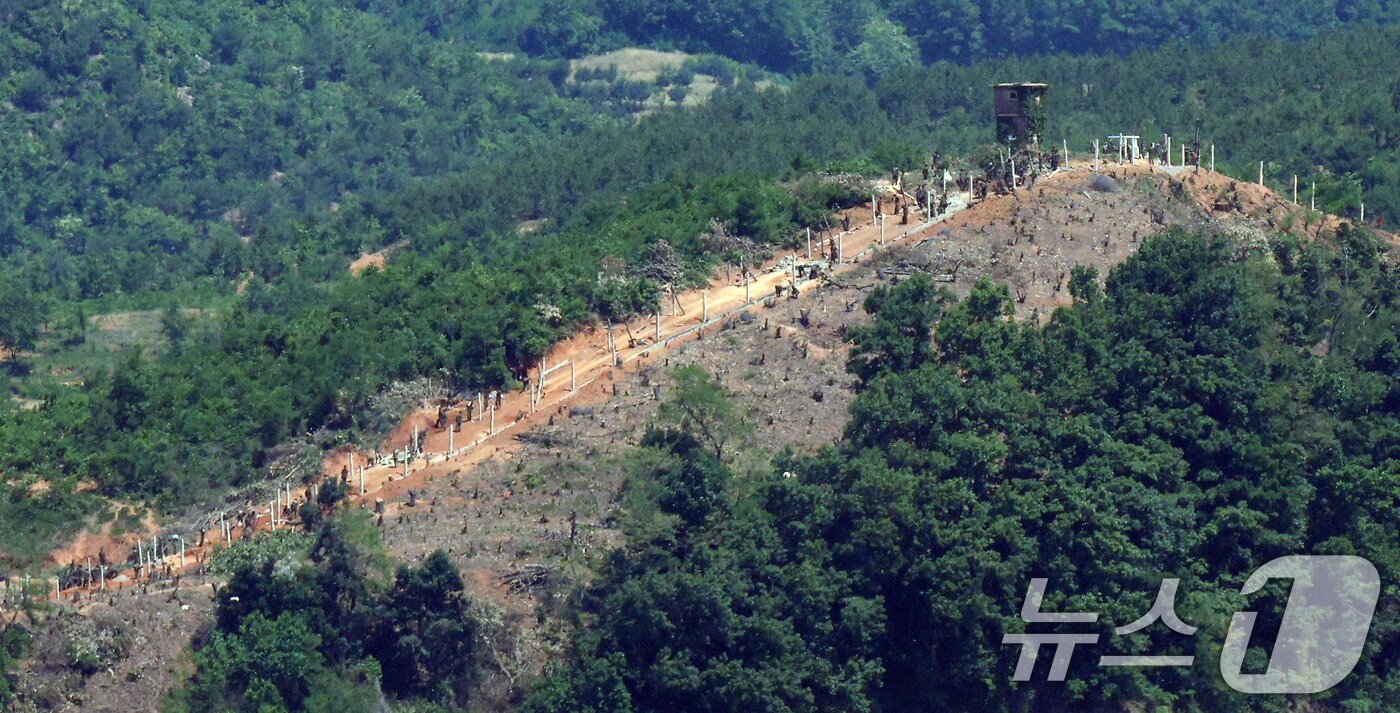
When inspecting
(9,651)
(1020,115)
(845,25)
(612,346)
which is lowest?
(845,25)

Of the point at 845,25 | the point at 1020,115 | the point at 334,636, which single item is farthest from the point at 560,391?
the point at 845,25

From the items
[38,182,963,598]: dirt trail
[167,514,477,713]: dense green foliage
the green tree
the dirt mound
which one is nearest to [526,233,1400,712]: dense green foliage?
the green tree

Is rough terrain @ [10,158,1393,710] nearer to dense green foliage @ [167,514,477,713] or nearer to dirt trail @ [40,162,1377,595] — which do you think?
dirt trail @ [40,162,1377,595]

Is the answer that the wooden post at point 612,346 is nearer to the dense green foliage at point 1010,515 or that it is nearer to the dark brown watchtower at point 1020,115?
the dense green foliage at point 1010,515

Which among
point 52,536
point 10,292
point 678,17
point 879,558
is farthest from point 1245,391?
point 678,17

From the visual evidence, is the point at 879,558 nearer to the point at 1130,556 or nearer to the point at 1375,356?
the point at 1130,556

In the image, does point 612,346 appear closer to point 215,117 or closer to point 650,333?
point 650,333
